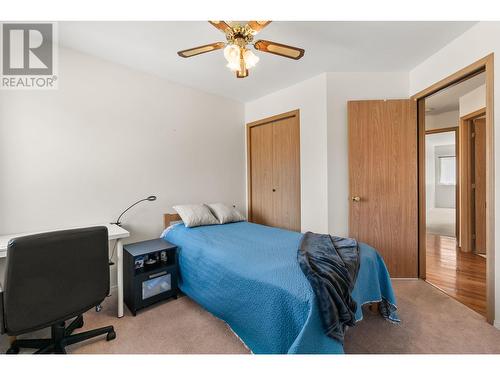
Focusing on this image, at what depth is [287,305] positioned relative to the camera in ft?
4.38

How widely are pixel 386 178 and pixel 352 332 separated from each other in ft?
A: 5.69

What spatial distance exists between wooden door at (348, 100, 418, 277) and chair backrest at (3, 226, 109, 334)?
2.57 metres

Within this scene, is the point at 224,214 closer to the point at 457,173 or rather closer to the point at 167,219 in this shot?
the point at 167,219

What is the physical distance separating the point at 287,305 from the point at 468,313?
1.88 meters

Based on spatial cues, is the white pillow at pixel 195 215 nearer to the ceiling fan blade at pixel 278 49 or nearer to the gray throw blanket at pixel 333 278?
the gray throw blanket at pixel 333 278

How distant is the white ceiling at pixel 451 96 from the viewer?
321cm

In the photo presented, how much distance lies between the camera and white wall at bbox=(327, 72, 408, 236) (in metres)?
2.83

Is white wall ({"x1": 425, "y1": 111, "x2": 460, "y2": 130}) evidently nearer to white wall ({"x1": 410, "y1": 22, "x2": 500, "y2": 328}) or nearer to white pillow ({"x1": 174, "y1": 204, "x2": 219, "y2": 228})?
white wall ({"x1": 410, "y1": 22, "x2": 500, "y2": 328})

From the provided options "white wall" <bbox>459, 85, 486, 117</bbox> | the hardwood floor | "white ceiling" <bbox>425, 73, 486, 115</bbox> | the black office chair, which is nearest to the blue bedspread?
the black office chair

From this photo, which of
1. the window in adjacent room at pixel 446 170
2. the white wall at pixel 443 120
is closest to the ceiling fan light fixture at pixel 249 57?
the white wall at pixel 443 120

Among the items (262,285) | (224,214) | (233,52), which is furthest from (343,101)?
(262,285)

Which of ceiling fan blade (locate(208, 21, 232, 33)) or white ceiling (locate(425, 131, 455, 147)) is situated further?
white ceiling (locate(425, 131, 455, 147))
